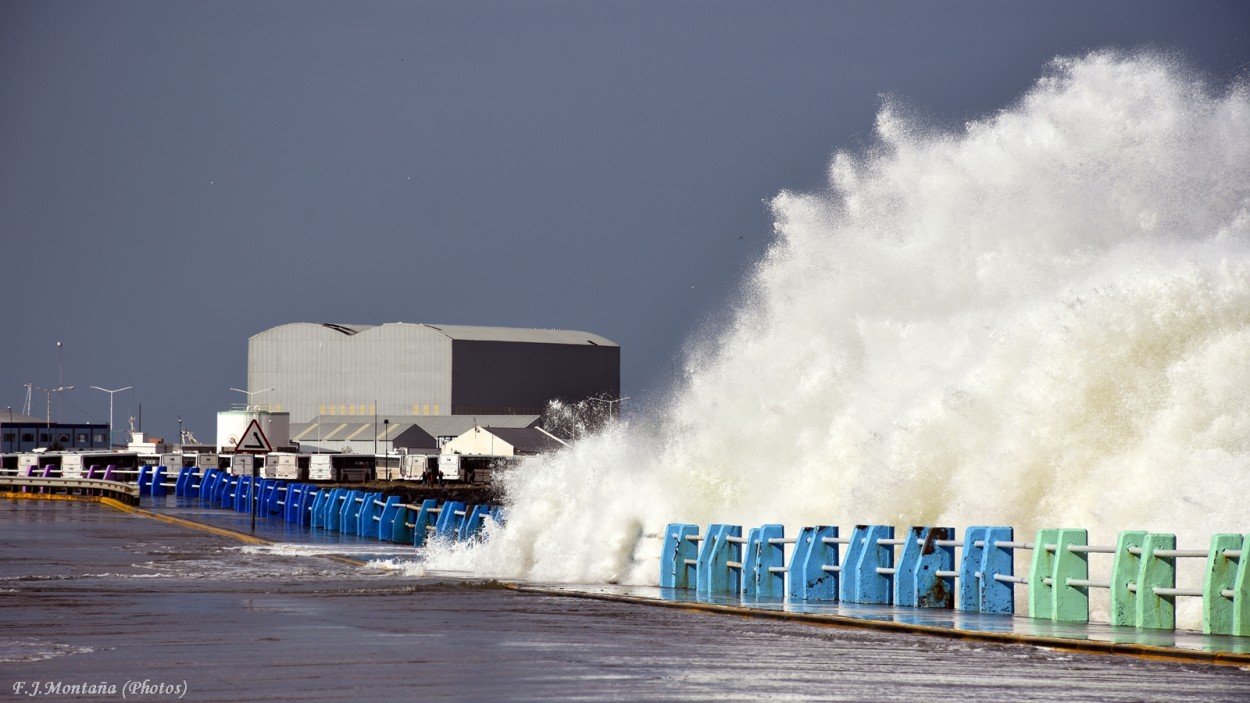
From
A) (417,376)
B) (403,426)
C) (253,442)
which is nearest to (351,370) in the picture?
(417,376)

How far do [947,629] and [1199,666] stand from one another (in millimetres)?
2938

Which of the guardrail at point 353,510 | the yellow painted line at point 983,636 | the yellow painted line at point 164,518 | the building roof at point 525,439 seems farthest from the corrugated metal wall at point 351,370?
the yellow painted line at point 983,636

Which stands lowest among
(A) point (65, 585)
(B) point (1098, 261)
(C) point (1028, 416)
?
(A) point (65, 585)

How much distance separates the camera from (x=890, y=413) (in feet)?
89.2

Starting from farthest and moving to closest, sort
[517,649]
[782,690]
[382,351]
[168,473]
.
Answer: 1. [382,351]
2. [168,473]
3. [517,649]
4. [782,690]

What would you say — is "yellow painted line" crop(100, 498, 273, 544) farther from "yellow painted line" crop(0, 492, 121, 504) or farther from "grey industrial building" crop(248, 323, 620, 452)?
"grey industrial building" crop(248, 323, 620, 452)

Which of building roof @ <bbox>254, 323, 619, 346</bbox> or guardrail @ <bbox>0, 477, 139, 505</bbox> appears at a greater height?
building roof @ <bbox>254, 323, 619, 346</bbox>

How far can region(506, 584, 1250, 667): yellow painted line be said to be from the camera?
12812 millimetres

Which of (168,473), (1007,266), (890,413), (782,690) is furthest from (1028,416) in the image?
(168,473)

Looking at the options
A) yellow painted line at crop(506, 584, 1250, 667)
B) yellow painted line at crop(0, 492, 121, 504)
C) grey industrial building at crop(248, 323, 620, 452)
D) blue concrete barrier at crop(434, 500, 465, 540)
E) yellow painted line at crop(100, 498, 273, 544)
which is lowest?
yellow painted line at crop(100, 498, 273, 544)

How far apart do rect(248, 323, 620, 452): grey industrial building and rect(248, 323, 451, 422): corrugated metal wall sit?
3.3 inches

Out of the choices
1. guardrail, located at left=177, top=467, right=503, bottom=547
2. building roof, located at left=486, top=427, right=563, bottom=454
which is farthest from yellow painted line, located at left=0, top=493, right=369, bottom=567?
building roof, located at left=486, top=427, right=563, bottom=454

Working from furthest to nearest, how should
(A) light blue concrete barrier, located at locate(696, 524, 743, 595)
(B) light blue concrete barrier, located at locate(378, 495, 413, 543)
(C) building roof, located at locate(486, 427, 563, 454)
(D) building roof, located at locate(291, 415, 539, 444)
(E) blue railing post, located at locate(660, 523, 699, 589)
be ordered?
(D) building roof, located at locate(291, 415, 539, 444)
(C) building roof, located at locate(486, 427, 563, 454)
(B) light blue concrete barrier, located at locate(378, 495, 413, 543)
(E) blue railing post, located at locate(660, 523, 699, 589)
(A) light blue concrete barrier, located at locate(696, 524, 743, 595)

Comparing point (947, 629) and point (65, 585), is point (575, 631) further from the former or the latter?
point (65, 585)
